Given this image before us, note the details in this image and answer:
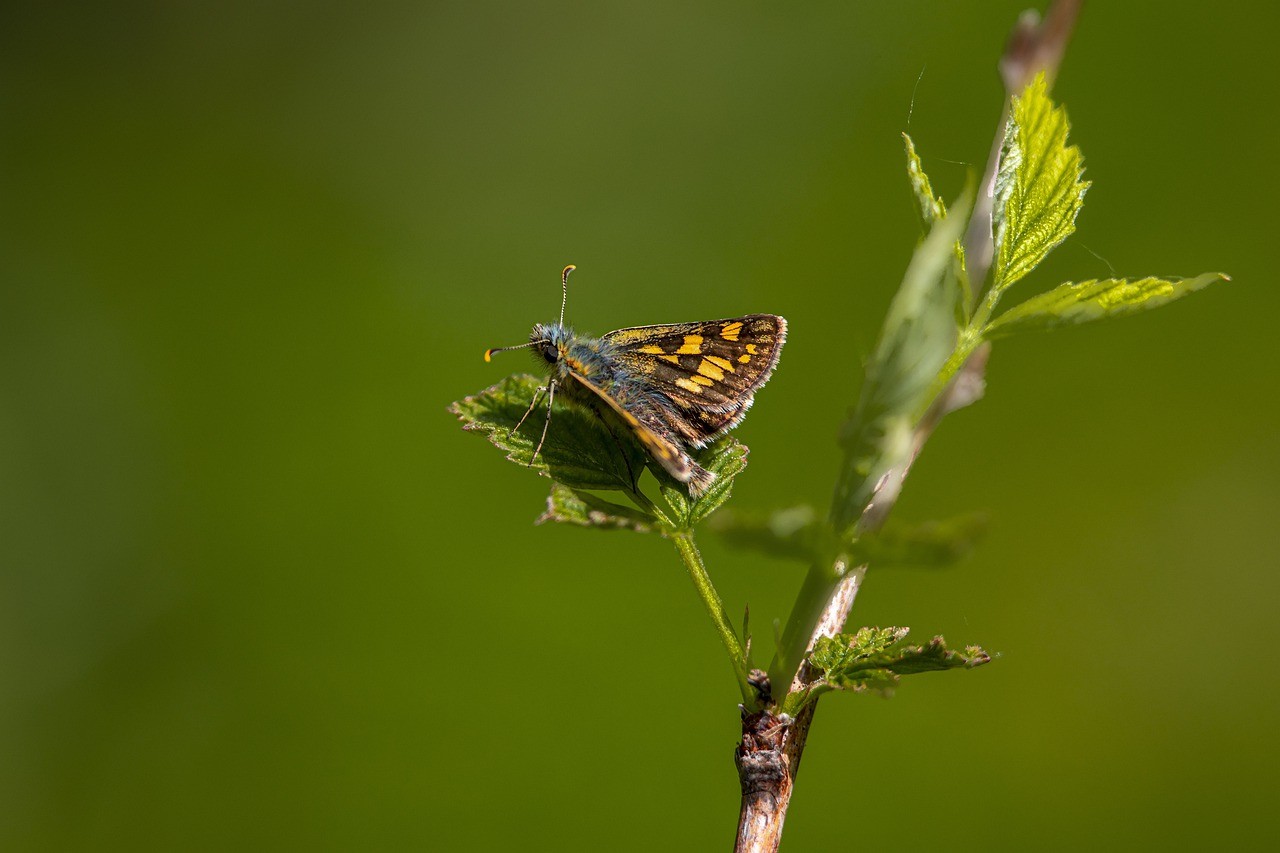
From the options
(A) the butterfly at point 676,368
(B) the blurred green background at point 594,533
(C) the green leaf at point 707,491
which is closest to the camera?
(C) the green leaf at point 707,491

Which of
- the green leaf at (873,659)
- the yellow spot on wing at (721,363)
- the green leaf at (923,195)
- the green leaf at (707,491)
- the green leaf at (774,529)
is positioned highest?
the yellow spot on wing at (721,363)

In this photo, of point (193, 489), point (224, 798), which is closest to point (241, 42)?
point (193, 489)

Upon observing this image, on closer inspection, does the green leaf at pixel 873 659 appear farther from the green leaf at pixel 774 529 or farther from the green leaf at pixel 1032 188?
the green leaf at pixel 1032 188

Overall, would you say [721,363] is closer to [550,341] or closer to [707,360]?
[707,360]

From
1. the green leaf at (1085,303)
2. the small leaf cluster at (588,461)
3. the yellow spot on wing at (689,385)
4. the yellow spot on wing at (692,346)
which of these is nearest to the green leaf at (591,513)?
the small leaf cluster at (588,461)

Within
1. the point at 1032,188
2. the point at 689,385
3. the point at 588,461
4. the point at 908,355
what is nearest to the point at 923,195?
the point at 1032,188

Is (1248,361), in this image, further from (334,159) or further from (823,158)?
(334,159)
